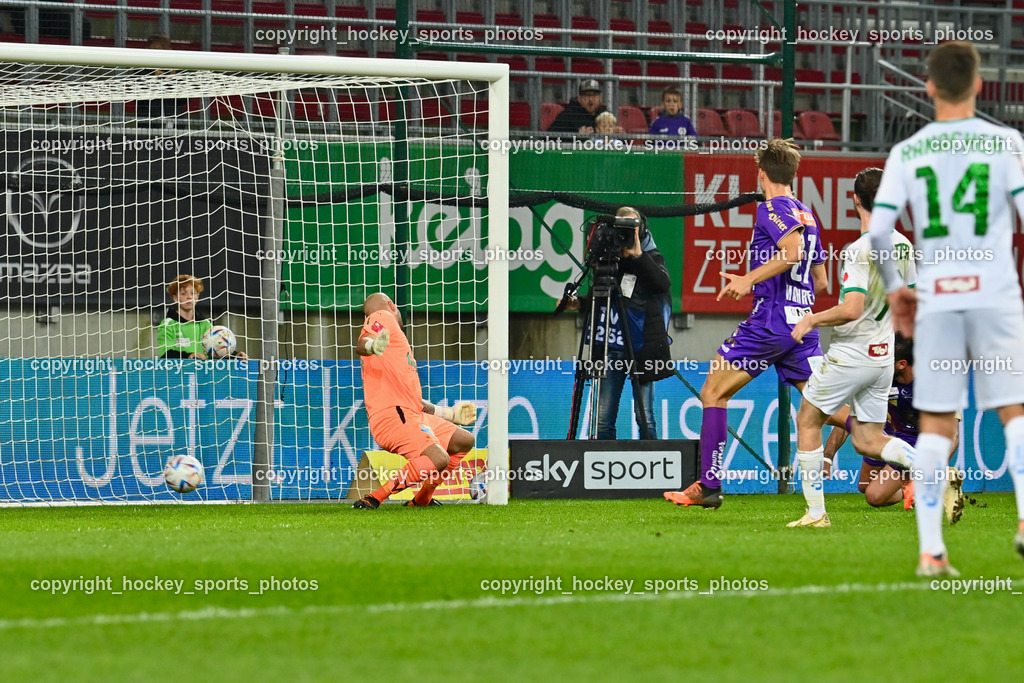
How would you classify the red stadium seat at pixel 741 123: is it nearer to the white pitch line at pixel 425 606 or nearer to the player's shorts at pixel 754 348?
the player's shorts at pixel 754 348

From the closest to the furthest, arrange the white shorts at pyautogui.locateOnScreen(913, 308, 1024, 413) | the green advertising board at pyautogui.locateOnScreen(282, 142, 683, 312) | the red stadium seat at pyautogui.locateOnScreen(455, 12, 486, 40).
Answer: the white shorts at pyautogui.locateOnScreen(913, 308, 1024, 413)
the green advertising board at pyautogui.locateOnScreen(282, 142, 683, 312)
the red stadium seat at pyautogui.locateOnScreen(455, 12, 486, 40)

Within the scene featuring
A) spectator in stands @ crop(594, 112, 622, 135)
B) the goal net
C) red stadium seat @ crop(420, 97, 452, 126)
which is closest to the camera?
the goal net

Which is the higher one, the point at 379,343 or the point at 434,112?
the point at 434,112

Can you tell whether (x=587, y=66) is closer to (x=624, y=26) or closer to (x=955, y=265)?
(x=624, y=26)

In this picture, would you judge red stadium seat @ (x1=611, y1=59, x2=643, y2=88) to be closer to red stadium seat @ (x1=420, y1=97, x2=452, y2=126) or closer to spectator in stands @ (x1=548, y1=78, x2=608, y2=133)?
spectator in stands @ (x1=548, y1=78, x2=608, y2=133)

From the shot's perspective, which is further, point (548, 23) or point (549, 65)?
point (549, 65)

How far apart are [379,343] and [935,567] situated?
4548 mm

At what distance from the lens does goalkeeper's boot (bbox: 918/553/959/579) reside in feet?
16.8

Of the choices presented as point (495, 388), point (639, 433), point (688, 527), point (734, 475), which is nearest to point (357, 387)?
point (495, 388)

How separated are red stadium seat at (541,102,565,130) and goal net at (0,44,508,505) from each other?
1130mm

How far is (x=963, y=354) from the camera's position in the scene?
16.7 feet

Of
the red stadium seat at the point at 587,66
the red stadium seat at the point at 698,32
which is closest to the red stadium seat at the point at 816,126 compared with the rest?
the red stadium seat at the point at 698,32

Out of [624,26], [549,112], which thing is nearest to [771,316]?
[549,112]

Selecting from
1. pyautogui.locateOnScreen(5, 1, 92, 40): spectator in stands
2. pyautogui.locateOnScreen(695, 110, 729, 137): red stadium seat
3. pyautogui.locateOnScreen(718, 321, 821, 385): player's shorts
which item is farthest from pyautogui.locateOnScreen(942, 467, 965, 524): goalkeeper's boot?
pyautogui.locateOnScreen(5, 1, 92, 40): spectator in stands
